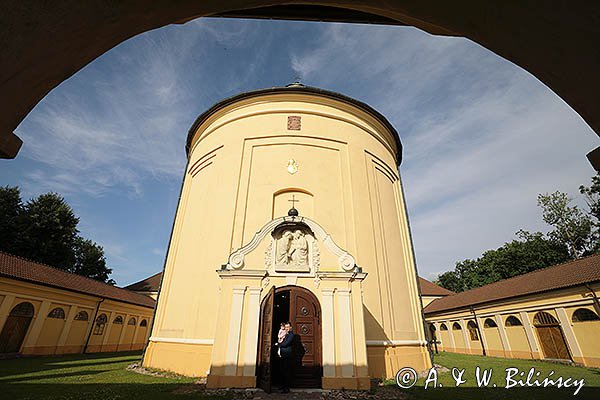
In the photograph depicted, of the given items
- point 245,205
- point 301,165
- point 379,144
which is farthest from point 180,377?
point 379,144

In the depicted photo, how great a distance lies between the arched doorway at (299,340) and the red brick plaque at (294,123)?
26.9 ft

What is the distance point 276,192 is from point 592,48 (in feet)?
38.8

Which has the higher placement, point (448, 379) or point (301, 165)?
point (301, 165)

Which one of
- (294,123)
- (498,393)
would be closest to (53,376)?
(294,123)

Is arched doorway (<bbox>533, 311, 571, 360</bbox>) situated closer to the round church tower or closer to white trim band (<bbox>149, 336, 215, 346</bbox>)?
the round church tower

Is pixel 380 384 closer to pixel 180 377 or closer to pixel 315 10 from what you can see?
pixel 180 377

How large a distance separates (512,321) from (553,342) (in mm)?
3150

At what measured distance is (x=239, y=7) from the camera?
2109 millimetres

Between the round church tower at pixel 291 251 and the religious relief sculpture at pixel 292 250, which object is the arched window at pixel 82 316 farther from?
the religious relief sculpture at pixel 292 250

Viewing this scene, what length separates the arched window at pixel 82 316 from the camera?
2057 cm

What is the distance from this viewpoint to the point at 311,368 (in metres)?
8.63

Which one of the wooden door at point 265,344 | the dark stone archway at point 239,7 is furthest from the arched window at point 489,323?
the dark stone archway at point 239,7

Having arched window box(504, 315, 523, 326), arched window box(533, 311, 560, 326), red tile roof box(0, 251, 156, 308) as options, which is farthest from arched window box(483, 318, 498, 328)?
red tile roof box(0, 251, 156, 308)

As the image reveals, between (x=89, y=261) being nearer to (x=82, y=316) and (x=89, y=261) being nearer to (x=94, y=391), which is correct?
(x=82, y=316)
